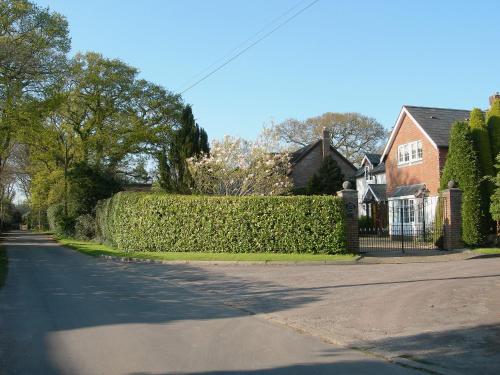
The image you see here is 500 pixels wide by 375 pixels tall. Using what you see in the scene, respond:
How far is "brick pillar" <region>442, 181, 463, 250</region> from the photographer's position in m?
22.5

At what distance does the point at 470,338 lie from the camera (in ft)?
25.5

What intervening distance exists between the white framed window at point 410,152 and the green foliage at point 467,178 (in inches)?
286

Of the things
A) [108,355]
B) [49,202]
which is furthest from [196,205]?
[49,202]

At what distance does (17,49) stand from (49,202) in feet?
103

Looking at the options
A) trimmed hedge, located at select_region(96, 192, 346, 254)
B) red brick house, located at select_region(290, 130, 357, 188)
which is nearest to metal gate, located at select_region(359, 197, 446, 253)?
trimmed hedge, located at select_region(96, 192, 346, 254)

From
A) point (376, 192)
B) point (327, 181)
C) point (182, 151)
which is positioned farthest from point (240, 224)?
point (327, 181)

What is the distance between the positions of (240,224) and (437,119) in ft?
57.3

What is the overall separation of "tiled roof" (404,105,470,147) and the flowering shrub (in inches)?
353

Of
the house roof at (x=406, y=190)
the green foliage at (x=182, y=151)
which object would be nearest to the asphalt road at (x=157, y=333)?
the green foliage at (x=182, y=151)

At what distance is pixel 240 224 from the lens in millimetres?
22000

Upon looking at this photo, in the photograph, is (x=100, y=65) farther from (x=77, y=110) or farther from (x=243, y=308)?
(x=243, y=308)

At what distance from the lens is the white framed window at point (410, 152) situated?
32.2m

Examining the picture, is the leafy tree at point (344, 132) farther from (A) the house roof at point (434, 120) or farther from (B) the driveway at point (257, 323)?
(B) the driveway at point (257, 323)

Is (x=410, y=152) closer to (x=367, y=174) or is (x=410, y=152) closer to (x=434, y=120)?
(x=434, y=120)
